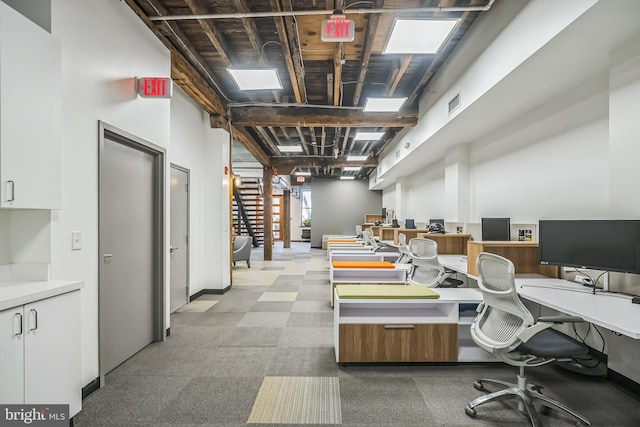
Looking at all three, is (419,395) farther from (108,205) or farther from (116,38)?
(116,38)

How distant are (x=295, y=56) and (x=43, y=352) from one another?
372 centimetres

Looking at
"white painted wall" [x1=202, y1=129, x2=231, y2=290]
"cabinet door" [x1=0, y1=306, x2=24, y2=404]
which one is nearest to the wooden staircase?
"white painted wall" [x1=202, y1=129, x2=231, y2=290]

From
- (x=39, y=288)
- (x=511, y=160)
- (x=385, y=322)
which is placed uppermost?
(x=511, y=160)

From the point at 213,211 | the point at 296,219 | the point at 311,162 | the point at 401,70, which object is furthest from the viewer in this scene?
the point at 296,219

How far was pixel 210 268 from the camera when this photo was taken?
5781 millimetres

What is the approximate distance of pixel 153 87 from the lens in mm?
3086

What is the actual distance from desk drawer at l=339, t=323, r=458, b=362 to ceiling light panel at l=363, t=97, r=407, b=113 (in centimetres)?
327

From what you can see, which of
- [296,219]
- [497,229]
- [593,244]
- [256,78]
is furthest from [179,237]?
[296,219]

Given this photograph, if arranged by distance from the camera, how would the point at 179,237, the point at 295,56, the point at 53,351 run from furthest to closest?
the point at 179,237 → the point at 295,56 → the point at 53,351

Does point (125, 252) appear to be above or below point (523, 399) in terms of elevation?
above

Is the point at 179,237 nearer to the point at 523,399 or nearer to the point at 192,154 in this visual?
the point at 192,154

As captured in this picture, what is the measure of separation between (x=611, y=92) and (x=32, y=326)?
14.6 ft

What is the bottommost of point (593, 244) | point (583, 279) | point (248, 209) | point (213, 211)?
point (583, 279)

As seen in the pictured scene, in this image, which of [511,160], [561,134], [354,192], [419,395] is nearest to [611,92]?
[561,134]
